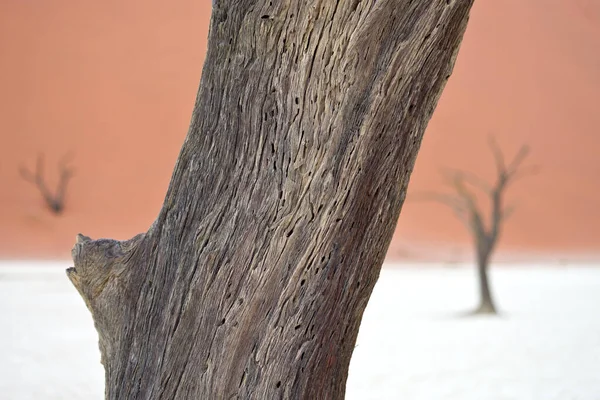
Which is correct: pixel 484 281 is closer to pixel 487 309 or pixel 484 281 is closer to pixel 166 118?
pixel 487 309

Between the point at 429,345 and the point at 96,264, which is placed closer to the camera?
the point at 96,264

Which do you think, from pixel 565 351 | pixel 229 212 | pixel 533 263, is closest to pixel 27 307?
pixel 565 351

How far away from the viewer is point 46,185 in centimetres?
1889

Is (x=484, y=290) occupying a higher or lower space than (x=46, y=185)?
lower

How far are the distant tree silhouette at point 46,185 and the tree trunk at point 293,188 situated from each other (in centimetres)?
1757

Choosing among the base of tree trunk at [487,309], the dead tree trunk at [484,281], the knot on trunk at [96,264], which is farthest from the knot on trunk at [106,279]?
the base of tree trunk at [487,309]

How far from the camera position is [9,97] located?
20766 mm

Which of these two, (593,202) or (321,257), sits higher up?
(593,202)

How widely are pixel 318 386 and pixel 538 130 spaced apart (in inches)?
899

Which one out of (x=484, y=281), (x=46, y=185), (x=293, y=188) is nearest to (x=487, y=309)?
(x=484, y=281)

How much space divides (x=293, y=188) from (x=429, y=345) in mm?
→ 5588

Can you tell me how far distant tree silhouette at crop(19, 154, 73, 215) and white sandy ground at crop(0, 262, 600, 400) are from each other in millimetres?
6618

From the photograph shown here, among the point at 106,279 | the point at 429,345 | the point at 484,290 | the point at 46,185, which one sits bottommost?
the point at 106,279

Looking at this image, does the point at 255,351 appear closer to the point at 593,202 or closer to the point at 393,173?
the point at 393,173
